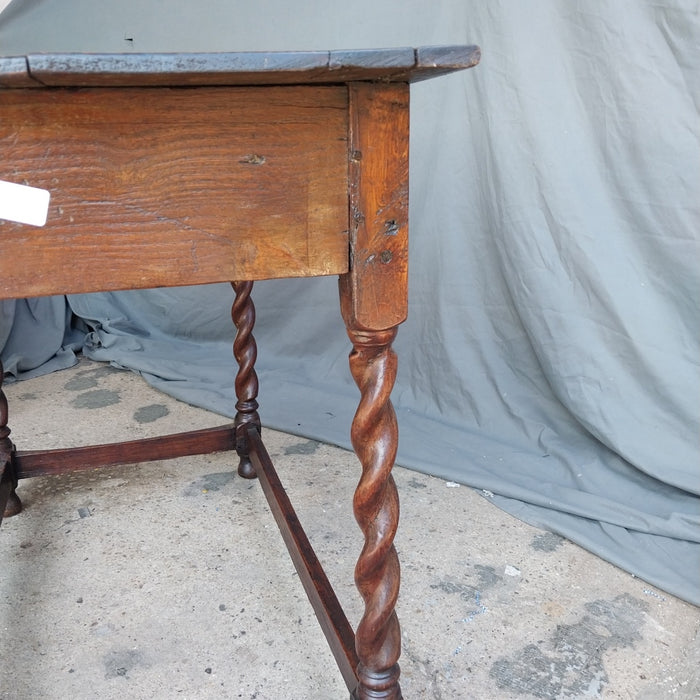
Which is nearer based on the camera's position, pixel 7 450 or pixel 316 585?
pixel 316 585

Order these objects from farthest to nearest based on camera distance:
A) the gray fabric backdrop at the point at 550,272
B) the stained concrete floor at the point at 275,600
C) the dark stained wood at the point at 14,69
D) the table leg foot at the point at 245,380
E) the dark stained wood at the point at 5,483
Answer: the table leg foot at the point at 245,380 → the gray fabric backdrop at the point at 550,272 → the dark stained wood at the point at 5,483 → the stained concrete floor at the point at 275,600 → the dark stained wood at the point at 14,69

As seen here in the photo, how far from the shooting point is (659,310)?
5.92 ft

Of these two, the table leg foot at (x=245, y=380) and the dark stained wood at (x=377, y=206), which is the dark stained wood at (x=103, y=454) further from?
the dark stained wood at (x=377, y=206)

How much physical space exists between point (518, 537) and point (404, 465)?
41 centimetres

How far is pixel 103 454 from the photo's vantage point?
1765 millimetres

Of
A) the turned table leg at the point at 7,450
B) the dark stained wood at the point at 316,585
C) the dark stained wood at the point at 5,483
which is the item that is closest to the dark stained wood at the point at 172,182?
the dark stained wood at the point at 316,585

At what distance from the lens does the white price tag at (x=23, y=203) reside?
0.75 meters

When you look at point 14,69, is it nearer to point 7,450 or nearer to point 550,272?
point 7,450

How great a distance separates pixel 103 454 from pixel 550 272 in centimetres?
122

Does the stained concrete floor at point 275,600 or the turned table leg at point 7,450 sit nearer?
the stained concrete floor at point 275,600

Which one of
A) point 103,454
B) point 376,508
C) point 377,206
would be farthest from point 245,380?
point 377,206

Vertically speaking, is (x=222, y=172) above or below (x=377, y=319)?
above

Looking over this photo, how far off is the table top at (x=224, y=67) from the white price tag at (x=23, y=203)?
0.33 ft

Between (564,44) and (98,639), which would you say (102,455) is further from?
(564,44)
